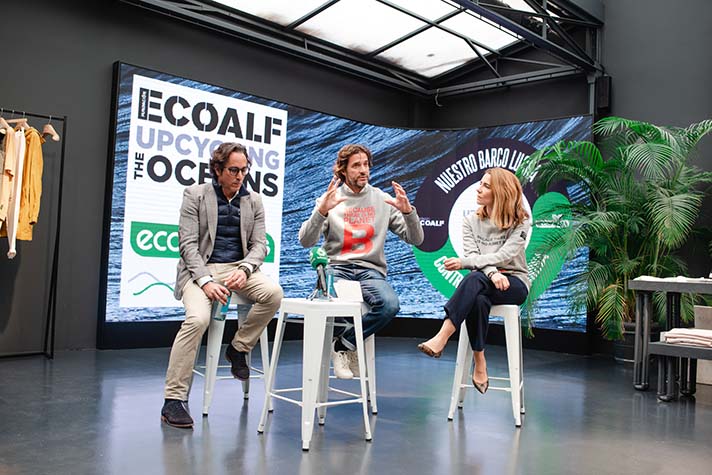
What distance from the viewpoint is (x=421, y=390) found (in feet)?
13.2

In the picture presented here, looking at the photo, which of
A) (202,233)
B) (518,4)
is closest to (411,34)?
(518,4)

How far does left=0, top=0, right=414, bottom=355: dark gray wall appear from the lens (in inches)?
197

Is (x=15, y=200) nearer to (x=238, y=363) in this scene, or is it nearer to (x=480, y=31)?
(x=238, y=363)

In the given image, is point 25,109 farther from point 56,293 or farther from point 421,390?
point 421,390

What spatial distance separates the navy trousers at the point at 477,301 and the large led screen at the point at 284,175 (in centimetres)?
260

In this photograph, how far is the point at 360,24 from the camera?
261 inches

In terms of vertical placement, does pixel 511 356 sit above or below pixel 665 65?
below

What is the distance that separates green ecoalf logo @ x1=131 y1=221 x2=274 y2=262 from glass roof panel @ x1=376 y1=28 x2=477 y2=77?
130 inches

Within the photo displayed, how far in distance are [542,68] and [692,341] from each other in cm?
435

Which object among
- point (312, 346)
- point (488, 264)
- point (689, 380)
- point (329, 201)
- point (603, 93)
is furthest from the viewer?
point (603, 93)

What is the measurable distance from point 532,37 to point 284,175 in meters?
2.65

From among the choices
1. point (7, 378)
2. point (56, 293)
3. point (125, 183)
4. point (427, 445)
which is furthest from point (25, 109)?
point (427, 445)

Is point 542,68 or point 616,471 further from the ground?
point 542,68

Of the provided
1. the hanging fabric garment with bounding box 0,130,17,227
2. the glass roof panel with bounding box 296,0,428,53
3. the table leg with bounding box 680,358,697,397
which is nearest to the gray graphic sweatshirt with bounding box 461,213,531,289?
the table leg with bounding box 680,358,697,397
